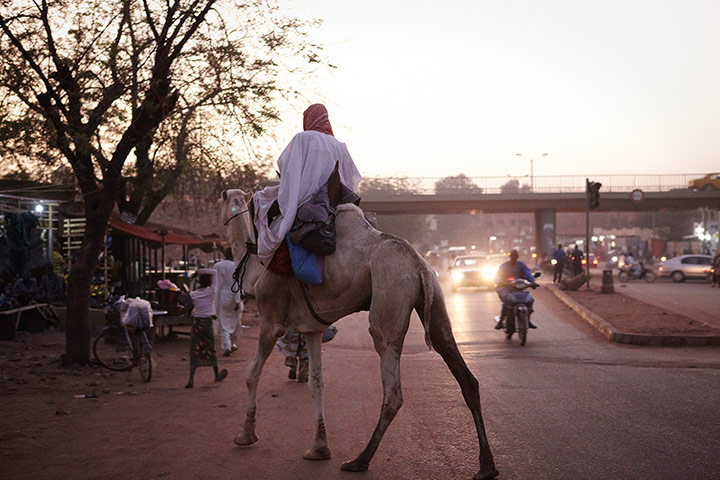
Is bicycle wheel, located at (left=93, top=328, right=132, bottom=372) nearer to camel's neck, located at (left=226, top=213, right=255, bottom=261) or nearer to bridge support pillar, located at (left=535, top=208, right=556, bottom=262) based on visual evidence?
camel's neck, located at (left=226, top=213, right=255, bottom=261)

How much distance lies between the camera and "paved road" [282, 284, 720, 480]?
242 inches

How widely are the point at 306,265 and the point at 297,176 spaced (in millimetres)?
739

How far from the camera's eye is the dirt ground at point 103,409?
22.1 feet

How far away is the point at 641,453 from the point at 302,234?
10.4 feet

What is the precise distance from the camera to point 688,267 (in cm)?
4488

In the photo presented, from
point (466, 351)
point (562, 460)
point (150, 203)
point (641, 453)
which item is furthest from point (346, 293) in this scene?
point (150, 203)

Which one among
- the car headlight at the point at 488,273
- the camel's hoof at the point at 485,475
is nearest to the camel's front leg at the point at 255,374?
the camel's hoof at the point at 485,475

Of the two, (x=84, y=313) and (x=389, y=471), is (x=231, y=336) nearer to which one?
(x=84, y=313)

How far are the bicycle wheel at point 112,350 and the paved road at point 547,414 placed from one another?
11.1 ft

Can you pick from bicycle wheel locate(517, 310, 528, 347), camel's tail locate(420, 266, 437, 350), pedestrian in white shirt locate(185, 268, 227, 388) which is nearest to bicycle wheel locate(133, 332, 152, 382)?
pedestrian in white shirt locate(185, 268, 227, 388)

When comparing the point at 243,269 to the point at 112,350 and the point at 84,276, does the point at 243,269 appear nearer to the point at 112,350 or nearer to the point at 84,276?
the point at 84,276

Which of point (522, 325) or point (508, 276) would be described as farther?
point (508, 276)

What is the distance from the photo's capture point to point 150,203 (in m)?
28.0

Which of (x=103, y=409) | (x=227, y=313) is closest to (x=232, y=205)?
(x=103, y=409)
